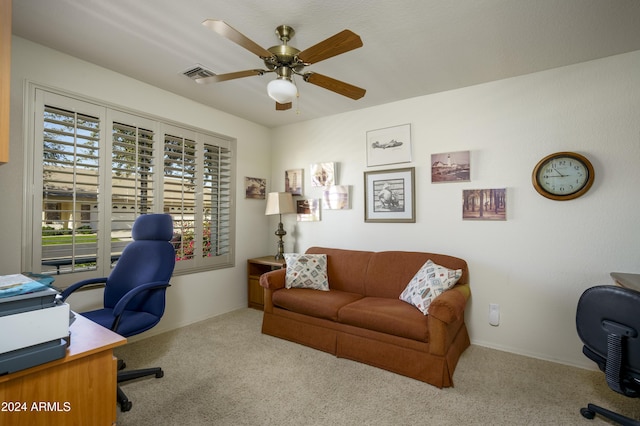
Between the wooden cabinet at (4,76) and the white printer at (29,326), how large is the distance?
517mm

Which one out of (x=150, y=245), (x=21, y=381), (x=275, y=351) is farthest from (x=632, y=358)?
(x=150, y=245)

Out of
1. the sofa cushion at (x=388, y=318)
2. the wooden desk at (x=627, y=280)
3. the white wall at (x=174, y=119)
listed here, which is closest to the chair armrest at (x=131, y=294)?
the white wall at (x=174, y=119)

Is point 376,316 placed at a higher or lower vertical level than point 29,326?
lower

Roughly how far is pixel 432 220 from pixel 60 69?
12.0 ft

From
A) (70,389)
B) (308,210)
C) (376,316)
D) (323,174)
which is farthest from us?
(308,210)

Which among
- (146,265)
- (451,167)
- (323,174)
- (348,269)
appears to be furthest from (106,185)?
(451,167)

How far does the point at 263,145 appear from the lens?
4449 millimetres

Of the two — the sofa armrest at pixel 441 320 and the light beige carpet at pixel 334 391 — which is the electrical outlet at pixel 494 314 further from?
the sofa armrest at pixel 441 320

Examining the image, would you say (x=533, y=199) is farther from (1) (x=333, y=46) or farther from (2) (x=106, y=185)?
(2) (x=106, y=185)

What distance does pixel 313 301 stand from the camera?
2873mm

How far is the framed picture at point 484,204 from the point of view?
2.84 metres

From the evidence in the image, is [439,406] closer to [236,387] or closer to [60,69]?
[236,387]

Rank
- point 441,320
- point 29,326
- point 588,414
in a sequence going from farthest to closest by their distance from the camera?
point 441,320
point 588,414
point 29,326

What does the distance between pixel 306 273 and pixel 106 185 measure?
6.86ft
